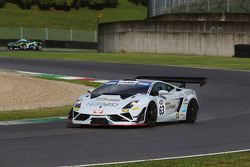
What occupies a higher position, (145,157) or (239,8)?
(239,8)

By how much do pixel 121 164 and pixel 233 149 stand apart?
2835 millimetres

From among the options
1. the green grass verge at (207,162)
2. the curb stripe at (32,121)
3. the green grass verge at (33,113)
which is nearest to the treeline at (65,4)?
the green grass verge at (33,113)

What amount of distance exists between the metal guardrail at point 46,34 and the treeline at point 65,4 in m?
17.1

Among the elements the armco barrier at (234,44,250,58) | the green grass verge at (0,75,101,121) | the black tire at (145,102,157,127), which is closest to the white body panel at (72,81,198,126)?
the black tire at (145,102,157,127)

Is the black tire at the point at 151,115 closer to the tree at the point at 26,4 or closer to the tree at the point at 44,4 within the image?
the tree at the point at 26,4

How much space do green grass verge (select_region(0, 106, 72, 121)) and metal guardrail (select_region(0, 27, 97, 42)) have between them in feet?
218

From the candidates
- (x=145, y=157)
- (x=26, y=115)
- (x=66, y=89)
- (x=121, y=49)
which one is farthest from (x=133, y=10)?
(x=145, y=157)

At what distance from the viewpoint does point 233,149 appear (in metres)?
13.1

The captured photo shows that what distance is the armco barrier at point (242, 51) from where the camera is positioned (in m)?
48.5

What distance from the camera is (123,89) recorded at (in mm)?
17281

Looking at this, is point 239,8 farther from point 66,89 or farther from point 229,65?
point 66,89

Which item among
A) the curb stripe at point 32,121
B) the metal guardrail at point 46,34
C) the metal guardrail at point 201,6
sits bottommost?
the curb stripe at point 32,121

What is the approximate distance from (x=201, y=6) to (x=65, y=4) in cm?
5266

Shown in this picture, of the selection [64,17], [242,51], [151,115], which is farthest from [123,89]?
[64,17]
